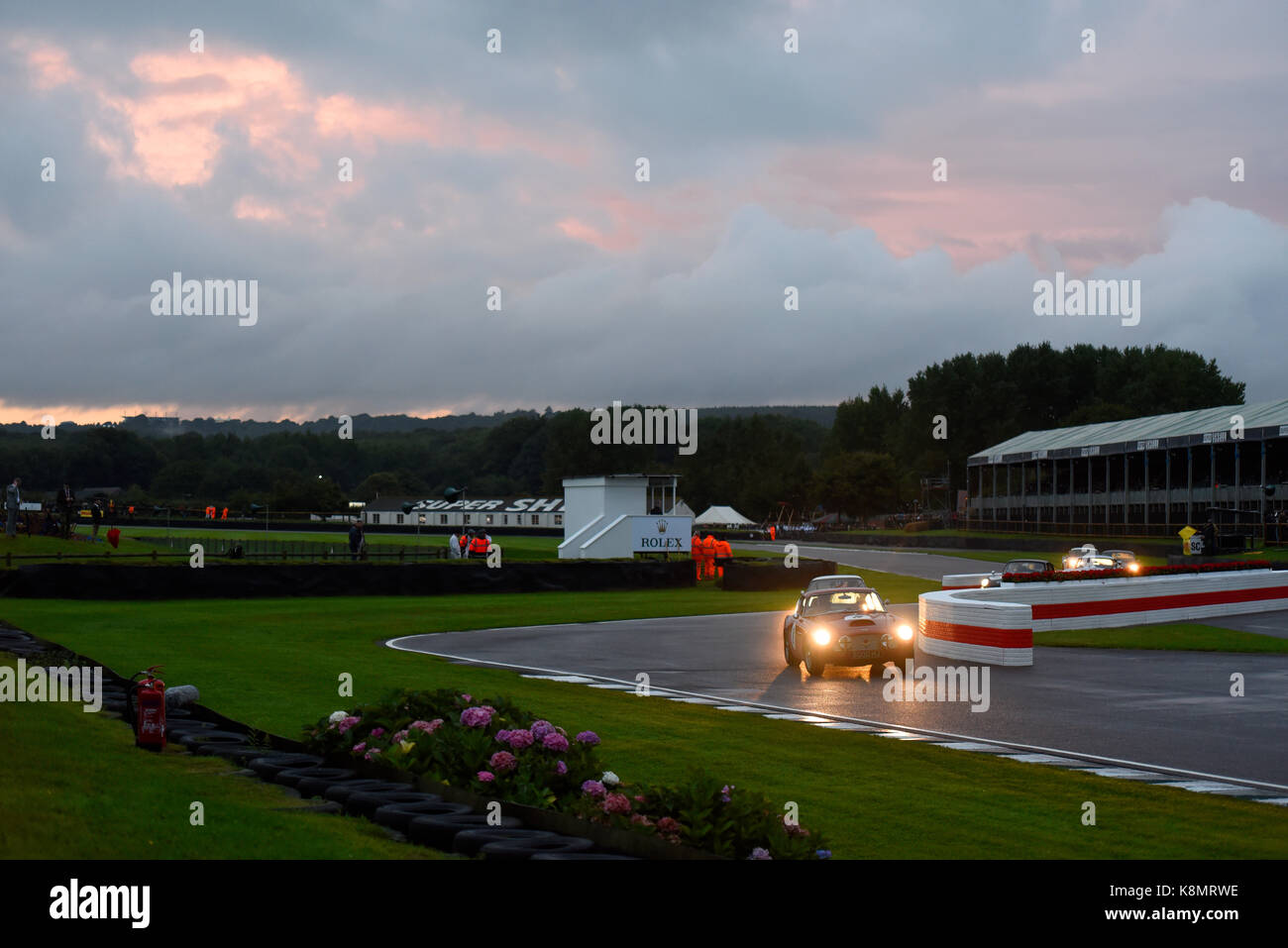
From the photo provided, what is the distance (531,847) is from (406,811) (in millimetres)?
1311

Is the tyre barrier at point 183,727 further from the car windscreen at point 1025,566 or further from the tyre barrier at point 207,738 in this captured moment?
the car windscreen at point 1025,566

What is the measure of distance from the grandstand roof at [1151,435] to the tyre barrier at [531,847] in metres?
63.0

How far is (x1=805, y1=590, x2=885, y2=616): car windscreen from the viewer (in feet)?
71.7

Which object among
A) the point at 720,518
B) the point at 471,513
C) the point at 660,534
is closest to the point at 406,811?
the point at 660,534

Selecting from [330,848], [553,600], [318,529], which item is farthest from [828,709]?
[318,529]

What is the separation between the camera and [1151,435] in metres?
80.1

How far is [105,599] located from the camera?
1438 inches

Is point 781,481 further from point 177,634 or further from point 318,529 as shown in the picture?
point 177,634

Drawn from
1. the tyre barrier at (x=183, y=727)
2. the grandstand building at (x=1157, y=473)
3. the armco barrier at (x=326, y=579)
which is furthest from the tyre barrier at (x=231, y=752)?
the grandstand building at (x=1157, y=473)

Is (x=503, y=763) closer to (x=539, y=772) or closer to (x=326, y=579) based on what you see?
(x=539, y=772)

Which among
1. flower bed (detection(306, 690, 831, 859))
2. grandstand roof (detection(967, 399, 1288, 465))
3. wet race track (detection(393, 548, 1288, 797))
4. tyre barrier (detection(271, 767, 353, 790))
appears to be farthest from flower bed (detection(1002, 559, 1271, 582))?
grandstand roof (detection(967, 399, 1288, 465))

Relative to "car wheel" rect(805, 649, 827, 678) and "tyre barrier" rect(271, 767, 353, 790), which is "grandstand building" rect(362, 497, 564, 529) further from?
"tyre barrier" rect(271, 767, 353, 790)

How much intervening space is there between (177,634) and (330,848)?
20.9m
